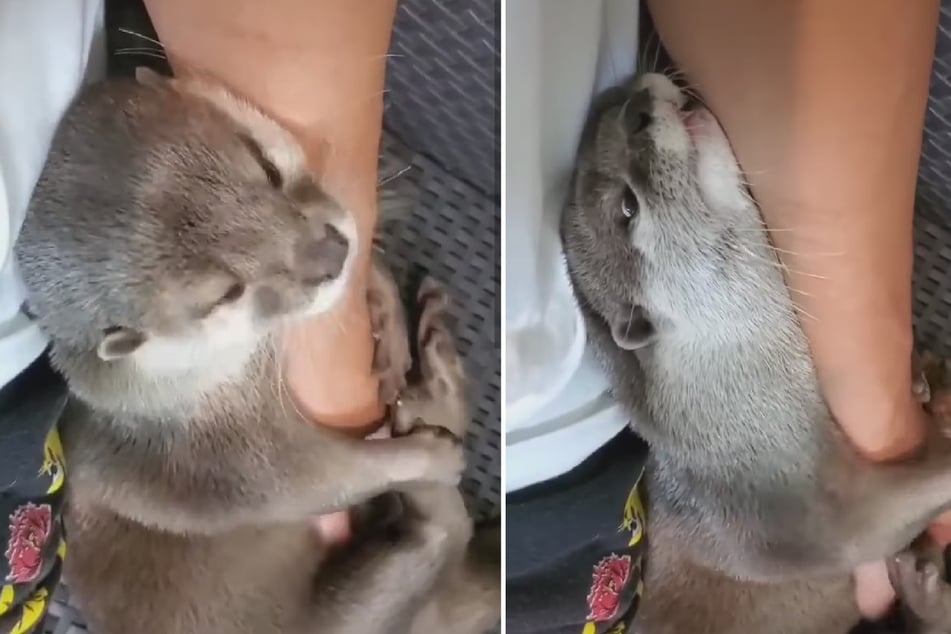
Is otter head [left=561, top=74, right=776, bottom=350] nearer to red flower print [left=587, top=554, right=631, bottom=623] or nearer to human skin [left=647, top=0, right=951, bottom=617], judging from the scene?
human skin [left=647, top=0, right=951, bottom=617]

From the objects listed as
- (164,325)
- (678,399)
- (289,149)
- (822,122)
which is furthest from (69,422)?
(822,122)

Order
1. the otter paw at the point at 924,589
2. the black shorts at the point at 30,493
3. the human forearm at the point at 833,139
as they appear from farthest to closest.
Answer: the otter paw at the point at 924,589 → the black shorts at the point at 30,493 → the human forearm at the point at 833,139

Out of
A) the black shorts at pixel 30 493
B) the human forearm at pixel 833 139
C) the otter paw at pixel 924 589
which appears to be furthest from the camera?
the otter paw at pixel 924 589

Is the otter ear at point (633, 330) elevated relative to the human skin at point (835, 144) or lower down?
lower down

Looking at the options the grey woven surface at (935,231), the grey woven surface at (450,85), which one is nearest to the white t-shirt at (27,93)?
the grey woven surface at (450,85)

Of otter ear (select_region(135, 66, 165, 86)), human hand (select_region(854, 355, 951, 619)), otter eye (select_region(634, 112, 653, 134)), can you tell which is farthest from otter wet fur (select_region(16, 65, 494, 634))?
human hand (select_region(854, 355, 951, 619))

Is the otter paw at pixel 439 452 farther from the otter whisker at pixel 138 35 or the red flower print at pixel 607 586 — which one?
the otter whisker at pixel 138 35

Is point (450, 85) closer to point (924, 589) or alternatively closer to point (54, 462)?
point (54, 462)

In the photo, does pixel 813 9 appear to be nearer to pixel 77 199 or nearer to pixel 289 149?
pixel 289 149

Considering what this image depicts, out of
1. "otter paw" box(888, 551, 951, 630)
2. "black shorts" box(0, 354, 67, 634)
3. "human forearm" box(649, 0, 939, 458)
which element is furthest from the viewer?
"otter paw" box(888, 551, 951, 630)
